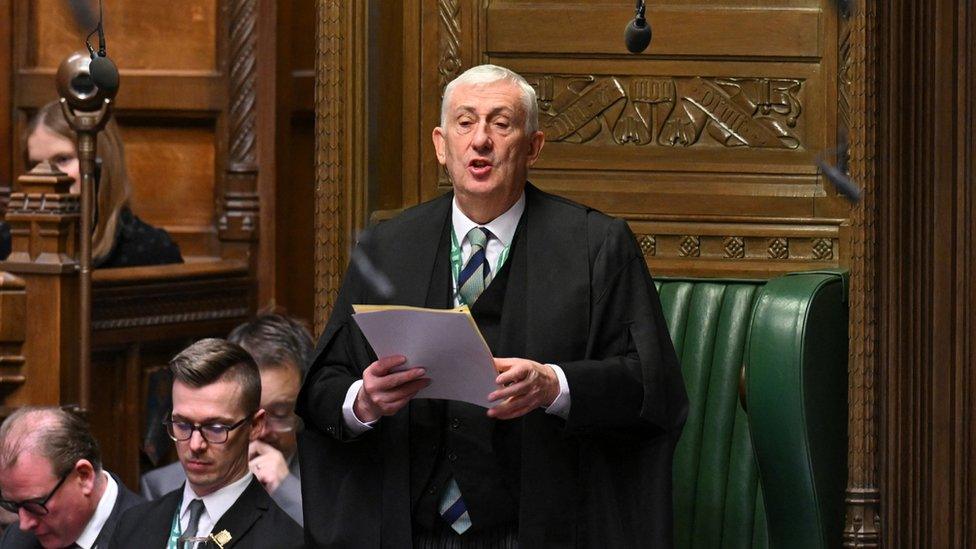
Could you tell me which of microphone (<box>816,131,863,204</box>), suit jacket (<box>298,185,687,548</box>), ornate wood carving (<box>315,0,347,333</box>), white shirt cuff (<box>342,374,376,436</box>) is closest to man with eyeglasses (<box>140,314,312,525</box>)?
ornate wood carving (<box>315,0,347,333</box>)

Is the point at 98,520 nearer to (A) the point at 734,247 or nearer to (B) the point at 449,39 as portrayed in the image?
(B) the point at 449,39

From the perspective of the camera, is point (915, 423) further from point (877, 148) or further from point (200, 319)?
point (200, 319)

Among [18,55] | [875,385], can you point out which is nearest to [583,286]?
[875,385]

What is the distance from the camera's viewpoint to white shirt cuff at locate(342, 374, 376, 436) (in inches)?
115

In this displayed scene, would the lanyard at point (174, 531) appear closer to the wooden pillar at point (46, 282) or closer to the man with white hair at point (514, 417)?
the man with white hair at point (514, 417)

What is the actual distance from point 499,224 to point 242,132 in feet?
A: 13.3

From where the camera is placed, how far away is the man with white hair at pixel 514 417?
114 inches

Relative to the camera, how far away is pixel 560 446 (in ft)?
9.69

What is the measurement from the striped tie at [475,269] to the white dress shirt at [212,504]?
2.14 feet

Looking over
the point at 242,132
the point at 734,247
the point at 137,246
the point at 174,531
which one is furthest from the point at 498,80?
the point at 242,132

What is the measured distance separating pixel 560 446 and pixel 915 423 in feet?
2.71

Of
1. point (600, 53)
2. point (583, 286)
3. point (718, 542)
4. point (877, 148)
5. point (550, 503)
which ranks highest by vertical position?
point (600, 53)

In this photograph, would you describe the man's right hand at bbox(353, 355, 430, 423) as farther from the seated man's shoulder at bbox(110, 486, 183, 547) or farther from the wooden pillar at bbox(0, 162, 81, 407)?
the wooden pillar at bbox(0, 162, 81, 407)

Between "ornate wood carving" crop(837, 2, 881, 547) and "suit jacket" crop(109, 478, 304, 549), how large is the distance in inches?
56.5
